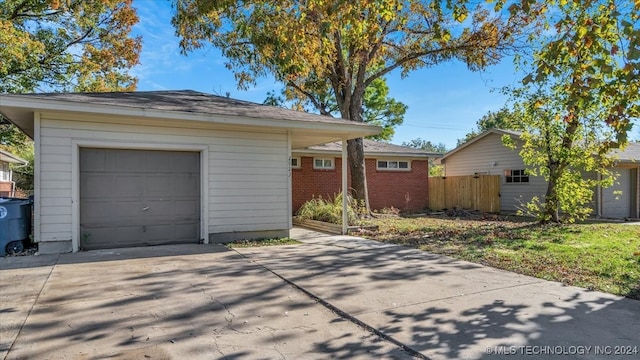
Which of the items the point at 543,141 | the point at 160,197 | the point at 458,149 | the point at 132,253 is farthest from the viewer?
the point at 458,149

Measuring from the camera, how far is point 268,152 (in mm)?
9375

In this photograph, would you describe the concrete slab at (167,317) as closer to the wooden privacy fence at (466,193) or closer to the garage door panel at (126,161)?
the garage door panel at (126,161)

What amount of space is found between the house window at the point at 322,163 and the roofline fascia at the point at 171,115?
6.47 metres

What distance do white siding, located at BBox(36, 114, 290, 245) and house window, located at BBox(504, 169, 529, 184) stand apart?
42.8 feet

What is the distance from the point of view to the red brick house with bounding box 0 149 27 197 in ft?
72.4

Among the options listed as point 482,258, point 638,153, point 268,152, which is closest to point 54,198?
point 268,152

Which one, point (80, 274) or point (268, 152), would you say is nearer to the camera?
point (80, 274)

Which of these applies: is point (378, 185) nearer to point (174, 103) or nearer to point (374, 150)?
point (374, 150)

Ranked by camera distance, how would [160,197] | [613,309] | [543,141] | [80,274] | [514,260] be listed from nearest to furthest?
[613,309], [80,274], [514,260], [160,197], [543,141]

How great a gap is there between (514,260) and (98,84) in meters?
18.3

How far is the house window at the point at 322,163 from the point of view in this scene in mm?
16406

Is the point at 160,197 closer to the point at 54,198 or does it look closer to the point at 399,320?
the point at 54,198

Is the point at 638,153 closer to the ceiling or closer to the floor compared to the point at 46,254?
closer to the ceiling

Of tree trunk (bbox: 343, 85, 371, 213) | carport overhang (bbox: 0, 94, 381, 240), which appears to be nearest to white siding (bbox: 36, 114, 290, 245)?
carport overhang (bbox: 0, 94, 381, 240)
